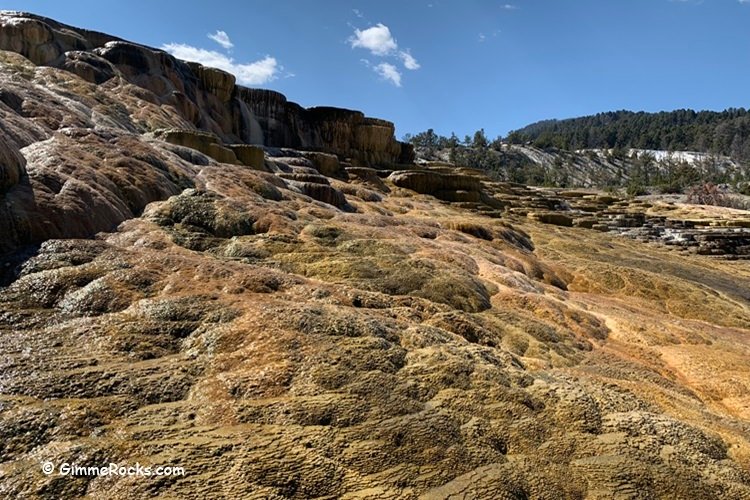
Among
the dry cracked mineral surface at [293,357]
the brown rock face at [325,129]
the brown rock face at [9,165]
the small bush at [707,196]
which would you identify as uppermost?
the brown rock face at [325,129]

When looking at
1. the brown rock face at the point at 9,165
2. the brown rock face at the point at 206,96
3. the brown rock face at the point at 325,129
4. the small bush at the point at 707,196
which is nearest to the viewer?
the brown rock face at the point at 9,165

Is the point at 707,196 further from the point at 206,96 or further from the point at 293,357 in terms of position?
the point at 293,357

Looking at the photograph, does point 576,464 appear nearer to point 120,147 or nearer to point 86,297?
point 86,297

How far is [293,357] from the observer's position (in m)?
6.05

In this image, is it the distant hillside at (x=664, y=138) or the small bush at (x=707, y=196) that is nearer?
the small bush at (x=707, y=196)

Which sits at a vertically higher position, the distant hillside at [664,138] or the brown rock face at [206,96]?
the distant hillside at [664,138]

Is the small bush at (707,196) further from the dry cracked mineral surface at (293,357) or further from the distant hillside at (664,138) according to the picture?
the distant hillside at (664,138)

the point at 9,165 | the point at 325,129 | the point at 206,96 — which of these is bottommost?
the point at 9,165

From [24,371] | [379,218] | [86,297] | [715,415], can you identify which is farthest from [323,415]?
[379,218]

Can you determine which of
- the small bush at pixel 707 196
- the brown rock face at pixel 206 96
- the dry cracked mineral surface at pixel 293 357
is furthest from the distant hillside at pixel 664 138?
the dry cracked mineral surface at pixel 293 357

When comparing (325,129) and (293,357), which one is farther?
(325,129)

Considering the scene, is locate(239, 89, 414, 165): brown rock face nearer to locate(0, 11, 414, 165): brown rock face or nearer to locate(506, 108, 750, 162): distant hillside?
locate(0, 11, 414, 165): brown rock face

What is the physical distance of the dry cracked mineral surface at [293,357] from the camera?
15.1ft

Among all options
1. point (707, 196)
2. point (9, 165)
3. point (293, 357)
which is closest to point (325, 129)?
point (9, 165)
